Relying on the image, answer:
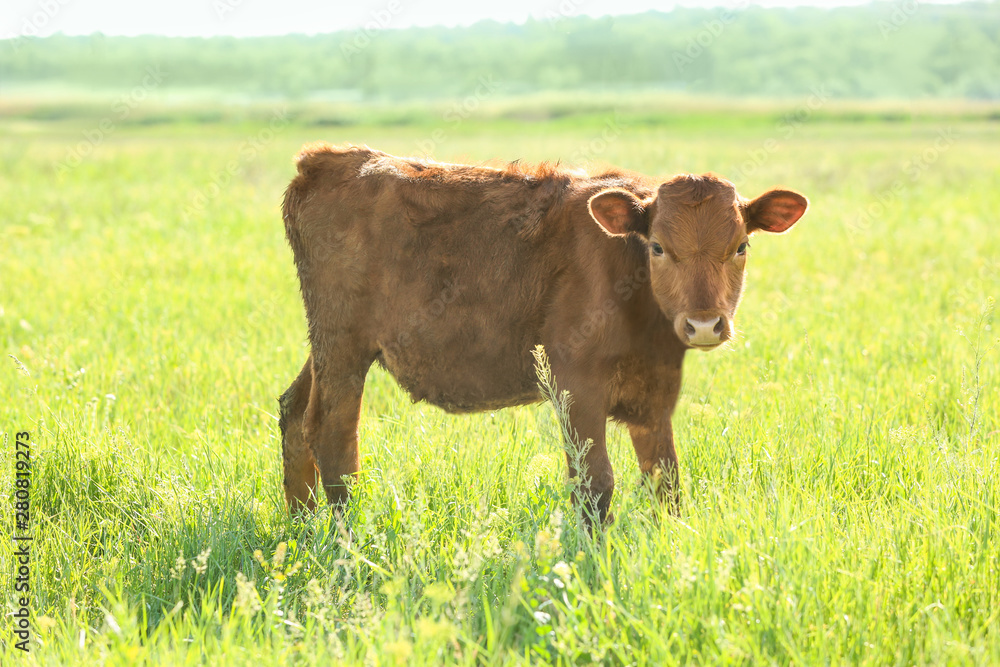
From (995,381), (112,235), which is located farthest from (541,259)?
(112,235)

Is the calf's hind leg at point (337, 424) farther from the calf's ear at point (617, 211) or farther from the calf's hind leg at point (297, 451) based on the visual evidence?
the calf's ear at point (617, 211)

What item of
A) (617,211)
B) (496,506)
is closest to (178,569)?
(496,506)

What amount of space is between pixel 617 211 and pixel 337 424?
6.05 ft

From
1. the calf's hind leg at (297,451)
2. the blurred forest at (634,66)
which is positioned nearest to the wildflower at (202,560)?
the calf's hind leg at (297,451)

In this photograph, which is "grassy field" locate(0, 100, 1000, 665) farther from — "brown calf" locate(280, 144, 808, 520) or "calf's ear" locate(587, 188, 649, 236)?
"calf's ear" locate(587, 188, 649, 236)

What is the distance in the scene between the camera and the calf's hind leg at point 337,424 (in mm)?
4547

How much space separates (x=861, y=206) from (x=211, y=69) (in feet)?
506

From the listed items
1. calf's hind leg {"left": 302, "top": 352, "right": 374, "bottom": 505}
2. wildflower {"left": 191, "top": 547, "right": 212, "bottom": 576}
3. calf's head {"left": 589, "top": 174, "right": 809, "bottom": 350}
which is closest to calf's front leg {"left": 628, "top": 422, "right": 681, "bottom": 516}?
calf's head {"left": 589, "top": 174, "right": 809, "bottom": 350}

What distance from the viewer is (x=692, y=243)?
3.71 meters

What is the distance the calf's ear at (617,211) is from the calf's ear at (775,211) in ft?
1.68

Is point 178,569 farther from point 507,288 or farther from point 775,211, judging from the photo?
point 775,211

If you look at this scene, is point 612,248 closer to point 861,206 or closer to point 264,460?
point 264,460

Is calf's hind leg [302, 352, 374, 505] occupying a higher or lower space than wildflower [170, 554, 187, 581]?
higher

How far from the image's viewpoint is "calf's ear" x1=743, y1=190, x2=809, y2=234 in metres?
3.94
